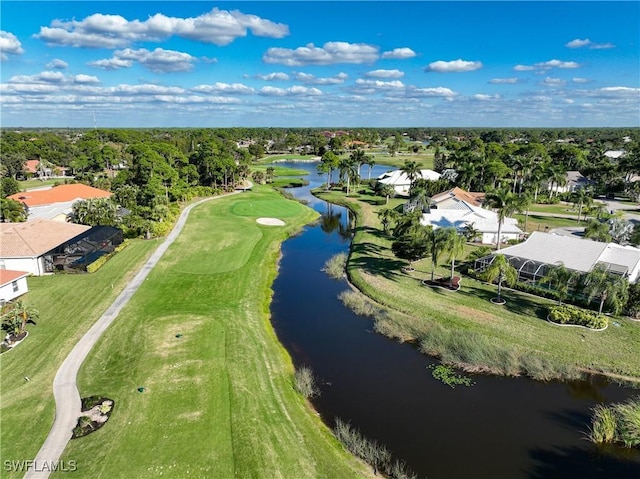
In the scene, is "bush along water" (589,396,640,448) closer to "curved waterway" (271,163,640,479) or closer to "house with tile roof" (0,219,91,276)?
"curved waterway" (271,163,640,479)

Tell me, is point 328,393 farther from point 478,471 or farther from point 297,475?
point 478,471

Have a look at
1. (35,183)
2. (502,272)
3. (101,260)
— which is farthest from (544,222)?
A: (35,183)

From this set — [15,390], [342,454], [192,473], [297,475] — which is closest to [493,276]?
[342,454]

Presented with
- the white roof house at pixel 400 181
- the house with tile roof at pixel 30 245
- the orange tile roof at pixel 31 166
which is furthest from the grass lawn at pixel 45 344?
the orange tile roof at pixel 31 166

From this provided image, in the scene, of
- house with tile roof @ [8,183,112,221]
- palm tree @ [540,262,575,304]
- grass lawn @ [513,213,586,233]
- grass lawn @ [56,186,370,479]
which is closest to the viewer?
grass lawn @ [56,186,370,479]

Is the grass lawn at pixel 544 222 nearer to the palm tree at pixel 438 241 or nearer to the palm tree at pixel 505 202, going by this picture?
the palm tree at pixel 505 202

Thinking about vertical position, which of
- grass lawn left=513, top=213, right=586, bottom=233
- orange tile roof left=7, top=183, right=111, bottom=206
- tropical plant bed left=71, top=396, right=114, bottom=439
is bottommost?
tropical plant bed left=71, top=396, right=114, bottom=439

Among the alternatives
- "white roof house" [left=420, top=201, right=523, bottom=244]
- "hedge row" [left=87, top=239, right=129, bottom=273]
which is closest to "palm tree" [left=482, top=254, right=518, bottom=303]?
"white roof house" [left=420, top=201, right=523, bottom=244]
